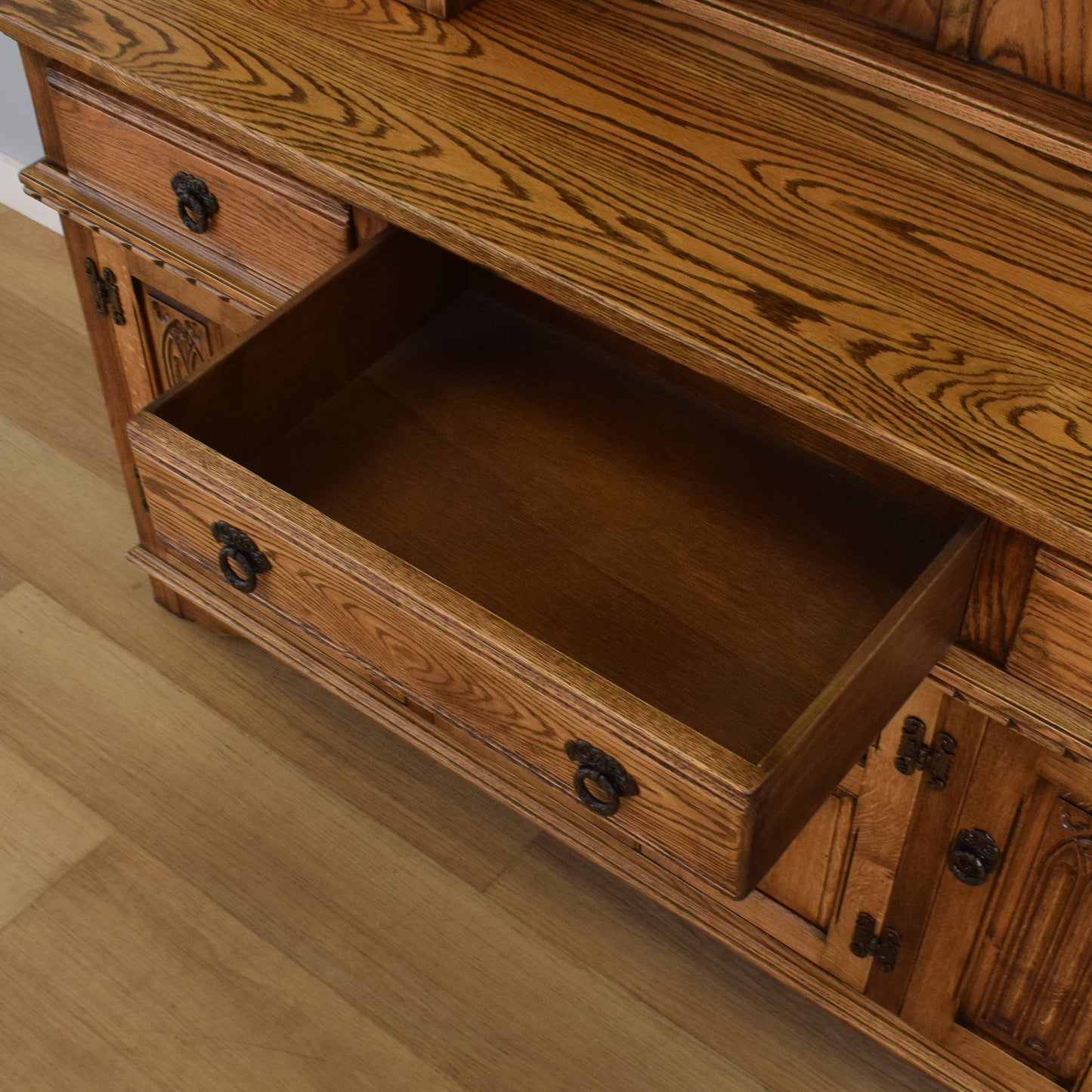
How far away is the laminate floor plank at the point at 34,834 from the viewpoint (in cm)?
163

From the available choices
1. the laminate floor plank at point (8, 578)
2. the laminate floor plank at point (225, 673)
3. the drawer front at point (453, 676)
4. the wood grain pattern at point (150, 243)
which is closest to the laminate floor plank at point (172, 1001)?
the laminate floor plank at point (225, 673)

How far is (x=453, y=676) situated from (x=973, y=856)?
476 mm

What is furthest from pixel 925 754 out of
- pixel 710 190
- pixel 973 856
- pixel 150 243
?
pixel 150 243

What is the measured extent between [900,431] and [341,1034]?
0.91 metres

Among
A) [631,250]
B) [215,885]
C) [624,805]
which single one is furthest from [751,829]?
[215,885]

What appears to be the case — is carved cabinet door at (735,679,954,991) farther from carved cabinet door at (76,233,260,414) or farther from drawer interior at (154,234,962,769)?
carved cabinet door at (76,233,260,414)

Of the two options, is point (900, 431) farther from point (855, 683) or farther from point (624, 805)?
point (624, 805)

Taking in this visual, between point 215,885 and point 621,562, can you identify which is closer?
point 621,562

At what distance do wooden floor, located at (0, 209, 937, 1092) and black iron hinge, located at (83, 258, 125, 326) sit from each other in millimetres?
461

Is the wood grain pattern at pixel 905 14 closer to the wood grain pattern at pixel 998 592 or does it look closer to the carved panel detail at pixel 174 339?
the wood grain pattern at pixel 998 592

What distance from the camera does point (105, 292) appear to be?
5.12ft

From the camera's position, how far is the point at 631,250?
1.06 meters

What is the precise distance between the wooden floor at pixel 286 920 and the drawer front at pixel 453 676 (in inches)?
19.9

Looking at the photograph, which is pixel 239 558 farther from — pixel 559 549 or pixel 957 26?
pixel 957 26
